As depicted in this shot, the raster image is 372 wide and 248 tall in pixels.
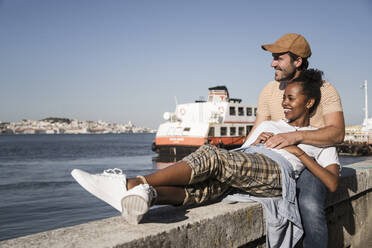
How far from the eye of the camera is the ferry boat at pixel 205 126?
23.4m

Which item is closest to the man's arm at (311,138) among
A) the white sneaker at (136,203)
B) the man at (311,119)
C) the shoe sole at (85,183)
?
the man at (311,119)

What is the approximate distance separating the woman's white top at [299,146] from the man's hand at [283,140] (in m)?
0.06

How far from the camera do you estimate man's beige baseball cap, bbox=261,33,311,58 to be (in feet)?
9.62

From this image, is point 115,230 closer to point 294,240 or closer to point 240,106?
point 294,240

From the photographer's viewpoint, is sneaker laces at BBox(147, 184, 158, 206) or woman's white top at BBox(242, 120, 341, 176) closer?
sneaker laces at BBox(147, 184, 158, 206)

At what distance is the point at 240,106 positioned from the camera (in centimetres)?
2736

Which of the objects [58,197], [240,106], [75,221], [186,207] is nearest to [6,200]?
[58,197]

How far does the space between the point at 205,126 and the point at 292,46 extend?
20.6 m

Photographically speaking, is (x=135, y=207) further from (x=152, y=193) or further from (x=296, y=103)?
(x=296, y=103)

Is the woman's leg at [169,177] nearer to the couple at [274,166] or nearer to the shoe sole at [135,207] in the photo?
the couple at [274,166]

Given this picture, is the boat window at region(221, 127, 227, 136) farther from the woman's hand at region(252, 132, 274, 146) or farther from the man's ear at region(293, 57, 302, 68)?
the woman's hand at region(252, 132, 274, 146)

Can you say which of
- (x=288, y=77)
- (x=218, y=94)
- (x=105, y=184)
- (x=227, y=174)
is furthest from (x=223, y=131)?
(x=105, y=184)

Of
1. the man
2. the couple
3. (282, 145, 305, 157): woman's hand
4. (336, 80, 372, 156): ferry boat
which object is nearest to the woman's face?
the couple

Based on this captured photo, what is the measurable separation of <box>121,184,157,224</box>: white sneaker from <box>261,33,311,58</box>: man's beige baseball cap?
6.49 feet
